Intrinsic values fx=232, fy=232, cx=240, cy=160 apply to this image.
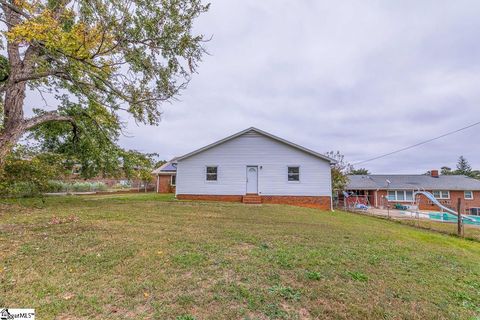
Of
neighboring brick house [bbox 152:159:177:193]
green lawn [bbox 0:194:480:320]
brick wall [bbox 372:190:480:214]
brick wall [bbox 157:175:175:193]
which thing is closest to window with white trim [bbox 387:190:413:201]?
brick wall [bbox 372:190:480:214]

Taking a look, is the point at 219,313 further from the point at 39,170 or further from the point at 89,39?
the point at 39,170

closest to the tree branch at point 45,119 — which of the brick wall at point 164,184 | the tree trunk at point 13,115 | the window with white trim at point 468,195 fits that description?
the tree trunk at point 13,115

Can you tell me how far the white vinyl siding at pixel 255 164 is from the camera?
50.9ft

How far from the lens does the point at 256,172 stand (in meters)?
15.9

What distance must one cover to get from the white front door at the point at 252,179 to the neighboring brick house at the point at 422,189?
20.6 meters

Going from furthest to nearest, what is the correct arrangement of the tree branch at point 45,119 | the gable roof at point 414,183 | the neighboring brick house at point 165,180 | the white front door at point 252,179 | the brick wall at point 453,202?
the gable roof at point 414,183
the brick wall at point 453,202
the neighboring brick house at point 165,180
the white front door at point 252,179
the tree branch at point 45,119

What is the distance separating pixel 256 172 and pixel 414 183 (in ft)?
86.1

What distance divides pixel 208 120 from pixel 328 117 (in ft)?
43.5

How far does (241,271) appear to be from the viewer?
391 centimetres

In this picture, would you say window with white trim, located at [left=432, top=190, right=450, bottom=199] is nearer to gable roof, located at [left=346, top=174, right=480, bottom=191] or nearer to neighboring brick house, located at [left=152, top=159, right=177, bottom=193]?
gable roof, located at [left=346, top=174, right=480, bottom=191]

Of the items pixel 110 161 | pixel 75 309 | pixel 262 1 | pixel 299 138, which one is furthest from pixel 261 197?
pixel 299 138

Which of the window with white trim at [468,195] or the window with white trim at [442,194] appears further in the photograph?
the window with white trim at [442,194]

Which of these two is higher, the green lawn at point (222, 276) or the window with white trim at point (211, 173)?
the window with white trim at point (211, 173)

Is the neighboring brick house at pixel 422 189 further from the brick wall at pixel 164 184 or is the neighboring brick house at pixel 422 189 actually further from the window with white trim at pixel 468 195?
the brick wall at pixel 164 184
